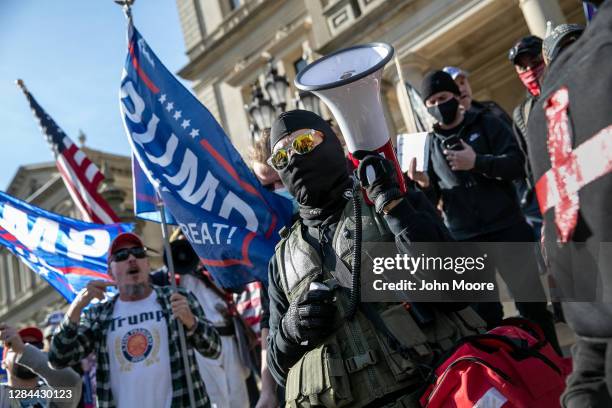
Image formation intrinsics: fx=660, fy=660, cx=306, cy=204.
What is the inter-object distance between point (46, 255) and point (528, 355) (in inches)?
190

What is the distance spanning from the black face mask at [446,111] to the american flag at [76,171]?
13.7ft

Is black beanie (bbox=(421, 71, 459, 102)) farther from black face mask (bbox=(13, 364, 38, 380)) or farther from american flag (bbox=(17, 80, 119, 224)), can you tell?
american flag (bbox=(17, 80, 119, 224))

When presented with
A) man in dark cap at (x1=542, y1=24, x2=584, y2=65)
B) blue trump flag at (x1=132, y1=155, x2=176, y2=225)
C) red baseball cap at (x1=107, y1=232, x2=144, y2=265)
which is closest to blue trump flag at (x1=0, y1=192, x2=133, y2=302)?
blue trump flag at (x1=132, y1=155, x2=176, y2=225)

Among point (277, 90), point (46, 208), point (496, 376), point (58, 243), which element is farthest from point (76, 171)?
point (46, 208)

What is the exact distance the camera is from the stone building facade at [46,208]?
121 feet

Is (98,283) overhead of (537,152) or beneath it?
overhead

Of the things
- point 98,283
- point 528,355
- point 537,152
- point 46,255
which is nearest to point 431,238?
point 528,355

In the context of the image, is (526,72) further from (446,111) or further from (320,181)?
(320,181)

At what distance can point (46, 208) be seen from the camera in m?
39.1

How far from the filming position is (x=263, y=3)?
71.4 feet

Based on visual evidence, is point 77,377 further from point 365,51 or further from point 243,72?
point 243,72

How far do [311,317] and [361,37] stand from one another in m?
12.0

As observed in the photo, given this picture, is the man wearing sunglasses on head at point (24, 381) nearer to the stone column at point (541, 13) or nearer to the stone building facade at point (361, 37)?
the stone building facade at point (361, 37)

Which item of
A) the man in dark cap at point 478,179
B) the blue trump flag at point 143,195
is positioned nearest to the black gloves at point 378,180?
the man in dark cap at point 478,179
